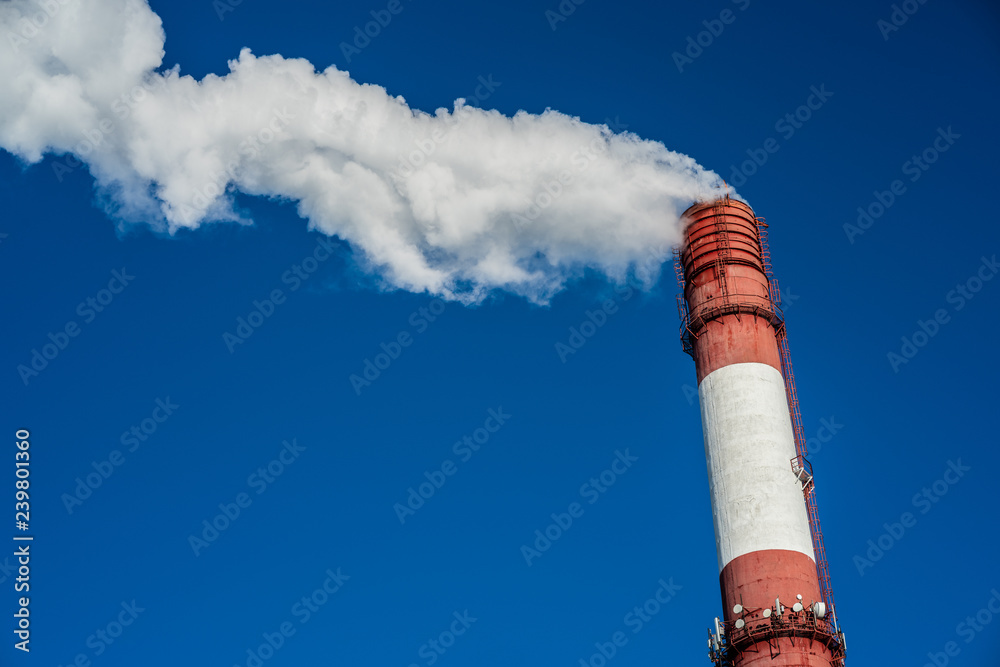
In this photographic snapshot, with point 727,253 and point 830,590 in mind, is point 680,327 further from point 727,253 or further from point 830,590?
point 830,590

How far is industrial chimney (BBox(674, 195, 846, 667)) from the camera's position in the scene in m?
40.8

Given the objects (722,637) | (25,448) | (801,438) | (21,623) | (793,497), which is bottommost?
(21,623)

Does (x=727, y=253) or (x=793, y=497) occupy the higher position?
(x=727, y=253)

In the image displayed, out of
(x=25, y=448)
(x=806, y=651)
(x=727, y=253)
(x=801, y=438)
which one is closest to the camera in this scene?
(x=806, y=651)

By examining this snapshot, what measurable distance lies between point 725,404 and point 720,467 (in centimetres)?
280

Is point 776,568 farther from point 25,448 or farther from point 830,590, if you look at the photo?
point 25,448

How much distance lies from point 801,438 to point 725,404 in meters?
3.95

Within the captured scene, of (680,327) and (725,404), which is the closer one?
(725,404)

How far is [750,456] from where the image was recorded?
4391cm

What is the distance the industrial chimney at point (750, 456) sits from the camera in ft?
134

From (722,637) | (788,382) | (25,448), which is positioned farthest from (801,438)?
(25,448)

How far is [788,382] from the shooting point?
48.2 m

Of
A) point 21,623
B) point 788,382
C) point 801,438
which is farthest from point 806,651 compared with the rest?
point 21,623

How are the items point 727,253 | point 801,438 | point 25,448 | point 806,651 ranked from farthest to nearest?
1. point 727,253
2. point 801,438
3. point 25,448
4. point 806,651
